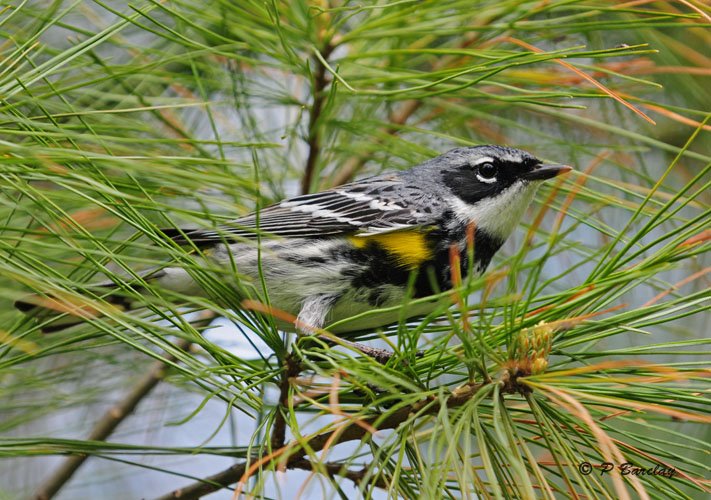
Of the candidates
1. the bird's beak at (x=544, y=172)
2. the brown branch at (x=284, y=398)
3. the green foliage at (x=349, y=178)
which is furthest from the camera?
the bird's beak at (x=544, y=172)

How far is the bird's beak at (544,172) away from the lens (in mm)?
2018

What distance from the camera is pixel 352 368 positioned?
4.12 feet

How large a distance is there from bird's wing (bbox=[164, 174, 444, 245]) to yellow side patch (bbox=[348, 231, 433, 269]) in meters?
0.02

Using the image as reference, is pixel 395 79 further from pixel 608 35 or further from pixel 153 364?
pixel 608 35

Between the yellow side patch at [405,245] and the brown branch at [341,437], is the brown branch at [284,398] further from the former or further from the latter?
the yellow side patch at [405,245]

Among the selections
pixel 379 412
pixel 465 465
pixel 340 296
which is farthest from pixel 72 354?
pixel 465 465

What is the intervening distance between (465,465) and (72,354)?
83.4 inches

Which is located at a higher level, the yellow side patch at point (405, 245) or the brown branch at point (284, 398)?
the yellow side patch at point (405, 245)

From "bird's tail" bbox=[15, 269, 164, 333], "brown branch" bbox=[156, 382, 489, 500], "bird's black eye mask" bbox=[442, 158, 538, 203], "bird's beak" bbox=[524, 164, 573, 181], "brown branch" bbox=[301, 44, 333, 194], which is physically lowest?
"brown branch" bbox=[156, 382, 489, 500]

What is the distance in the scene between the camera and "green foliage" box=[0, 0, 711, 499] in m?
1.21
